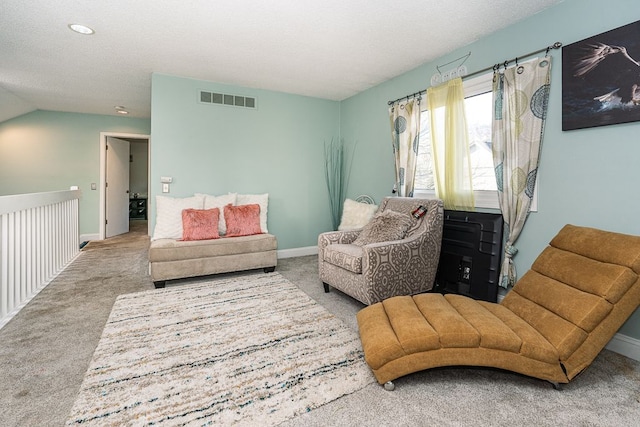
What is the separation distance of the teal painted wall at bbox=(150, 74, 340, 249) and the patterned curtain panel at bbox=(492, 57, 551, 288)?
2.79 meters

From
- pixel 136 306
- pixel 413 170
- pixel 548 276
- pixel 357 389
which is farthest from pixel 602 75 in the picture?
pixel 136 306

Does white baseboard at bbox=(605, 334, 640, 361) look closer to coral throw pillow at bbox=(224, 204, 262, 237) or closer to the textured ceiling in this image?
the textured ceiling

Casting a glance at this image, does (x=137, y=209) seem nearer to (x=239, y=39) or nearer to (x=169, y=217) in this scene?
(x=169, y=217)

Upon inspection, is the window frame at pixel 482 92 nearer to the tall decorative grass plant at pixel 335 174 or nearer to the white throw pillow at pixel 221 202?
the tall decorative grass plant at pixel 335 174

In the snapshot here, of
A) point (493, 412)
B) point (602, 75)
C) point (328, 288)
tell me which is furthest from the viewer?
point (328, 288)

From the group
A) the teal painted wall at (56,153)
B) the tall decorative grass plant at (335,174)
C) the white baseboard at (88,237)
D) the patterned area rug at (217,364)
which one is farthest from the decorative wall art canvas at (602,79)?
the white baseboard at (88,237)

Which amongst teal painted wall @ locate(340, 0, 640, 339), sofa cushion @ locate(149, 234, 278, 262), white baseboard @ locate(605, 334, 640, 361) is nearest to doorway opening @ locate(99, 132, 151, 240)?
sofa cushion @ locate(149, 234, 278, 262)

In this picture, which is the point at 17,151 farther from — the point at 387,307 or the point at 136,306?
the point at 387,307

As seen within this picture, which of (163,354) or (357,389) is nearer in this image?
(357,389)

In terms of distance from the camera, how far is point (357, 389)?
1.62 metres

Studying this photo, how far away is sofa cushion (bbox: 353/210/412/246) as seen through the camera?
2836 mm

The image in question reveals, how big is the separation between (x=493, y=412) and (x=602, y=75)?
7.46 ft

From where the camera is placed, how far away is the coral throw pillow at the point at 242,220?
3836 millimetres

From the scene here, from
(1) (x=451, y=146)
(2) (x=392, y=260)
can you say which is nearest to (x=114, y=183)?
(2) (x=392, y=260)
